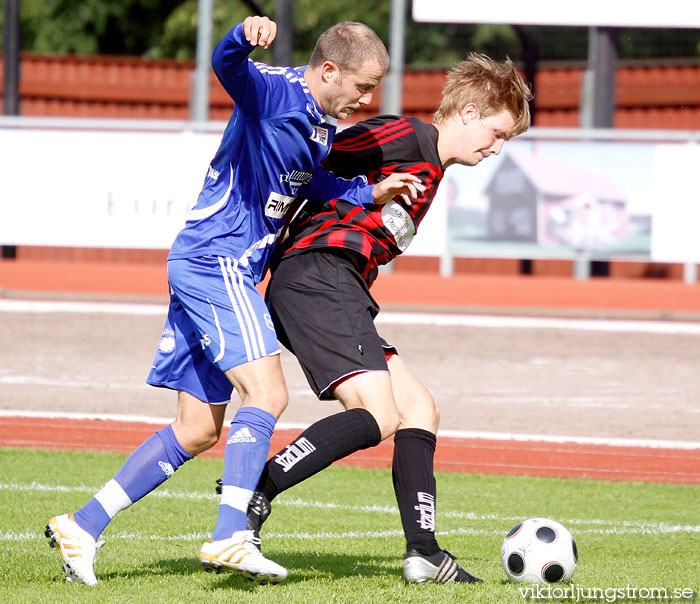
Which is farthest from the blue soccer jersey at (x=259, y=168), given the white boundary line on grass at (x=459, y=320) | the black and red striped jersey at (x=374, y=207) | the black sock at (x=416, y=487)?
the white boundary line on grass at (x=459, y=320)

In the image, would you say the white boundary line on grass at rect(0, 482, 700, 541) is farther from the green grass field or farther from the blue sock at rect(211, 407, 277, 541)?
the blue sock at rect(211, 407, 277, 541)

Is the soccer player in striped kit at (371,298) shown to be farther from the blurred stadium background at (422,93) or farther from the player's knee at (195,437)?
the blurred stadium background at (422,93)

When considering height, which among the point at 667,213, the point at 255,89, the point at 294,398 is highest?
the point at 255,89

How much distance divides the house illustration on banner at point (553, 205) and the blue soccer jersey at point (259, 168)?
10086mm

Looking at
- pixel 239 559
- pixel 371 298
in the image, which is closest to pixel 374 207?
pixel 371 298

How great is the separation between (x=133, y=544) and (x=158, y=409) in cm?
378

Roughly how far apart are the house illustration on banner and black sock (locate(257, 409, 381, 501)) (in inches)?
406

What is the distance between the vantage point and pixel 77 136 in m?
14.6

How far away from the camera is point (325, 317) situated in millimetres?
4250

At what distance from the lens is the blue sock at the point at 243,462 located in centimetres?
389

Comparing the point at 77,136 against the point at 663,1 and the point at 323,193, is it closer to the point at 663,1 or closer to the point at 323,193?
the point at 663,1

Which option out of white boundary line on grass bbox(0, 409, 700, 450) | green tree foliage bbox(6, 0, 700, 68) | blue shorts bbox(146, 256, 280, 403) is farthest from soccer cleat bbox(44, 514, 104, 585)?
green tree foliage bbox(6, 0, 700, 68)

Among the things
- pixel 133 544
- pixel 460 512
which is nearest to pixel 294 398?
pixel 460 512

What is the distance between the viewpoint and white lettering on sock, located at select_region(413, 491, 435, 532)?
425 centimetres
